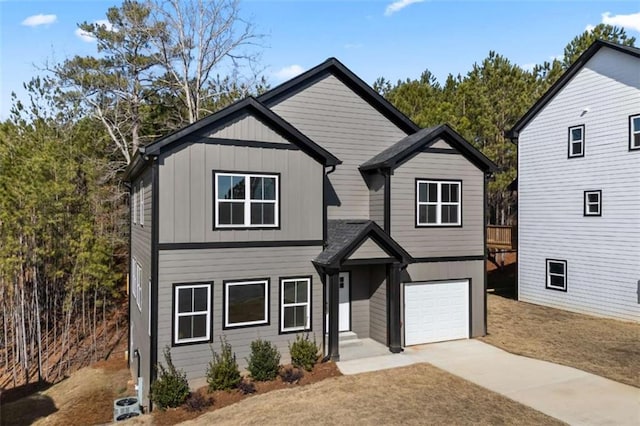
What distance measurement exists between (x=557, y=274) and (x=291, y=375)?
1315 cm

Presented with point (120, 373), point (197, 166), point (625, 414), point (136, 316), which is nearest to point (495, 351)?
point (625, 414)

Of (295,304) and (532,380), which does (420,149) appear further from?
(532,380)

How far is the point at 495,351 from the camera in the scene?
488 inches

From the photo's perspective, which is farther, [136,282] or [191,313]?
[136,282]

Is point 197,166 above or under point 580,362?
above

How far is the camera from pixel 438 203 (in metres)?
13.6

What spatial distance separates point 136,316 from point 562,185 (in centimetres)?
1685

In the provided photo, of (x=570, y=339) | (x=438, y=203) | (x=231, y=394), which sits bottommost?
(x=231, y=394)

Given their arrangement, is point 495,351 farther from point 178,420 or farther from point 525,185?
point 525,185

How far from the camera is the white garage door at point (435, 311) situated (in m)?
13.3

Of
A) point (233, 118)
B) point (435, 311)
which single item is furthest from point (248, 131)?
point (435, 311)

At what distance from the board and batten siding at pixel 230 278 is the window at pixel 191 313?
0.39 feet

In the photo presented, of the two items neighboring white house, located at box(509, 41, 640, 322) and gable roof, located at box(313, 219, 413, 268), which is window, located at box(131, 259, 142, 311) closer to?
gable roof, located at box(313, 219, 413, 268)

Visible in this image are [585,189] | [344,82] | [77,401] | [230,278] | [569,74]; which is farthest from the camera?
[569,74]
